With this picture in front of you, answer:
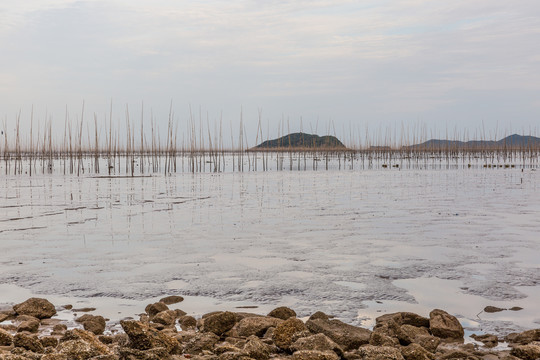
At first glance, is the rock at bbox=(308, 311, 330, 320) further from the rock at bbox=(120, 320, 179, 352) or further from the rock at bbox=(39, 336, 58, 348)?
the rock at bbox=(39, 336, 58, 348)

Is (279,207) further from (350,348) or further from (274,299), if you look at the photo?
(350,348)

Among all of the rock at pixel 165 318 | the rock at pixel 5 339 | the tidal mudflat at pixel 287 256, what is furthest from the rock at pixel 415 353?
the rock at pixel 5 339

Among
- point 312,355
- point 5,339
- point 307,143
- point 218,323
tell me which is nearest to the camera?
point 312,355

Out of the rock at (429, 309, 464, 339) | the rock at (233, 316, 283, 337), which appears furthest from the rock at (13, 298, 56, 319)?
the rock at (429, 309, 464, 339)

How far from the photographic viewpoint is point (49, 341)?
10.1ft

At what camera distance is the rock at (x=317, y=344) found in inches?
113

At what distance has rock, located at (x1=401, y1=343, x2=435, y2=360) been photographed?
2.76 metres

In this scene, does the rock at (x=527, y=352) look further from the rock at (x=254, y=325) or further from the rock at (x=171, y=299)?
the rock at (x=171, y=299)

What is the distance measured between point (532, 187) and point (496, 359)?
11925 millimetres

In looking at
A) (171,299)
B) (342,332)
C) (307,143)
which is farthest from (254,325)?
(307,143)

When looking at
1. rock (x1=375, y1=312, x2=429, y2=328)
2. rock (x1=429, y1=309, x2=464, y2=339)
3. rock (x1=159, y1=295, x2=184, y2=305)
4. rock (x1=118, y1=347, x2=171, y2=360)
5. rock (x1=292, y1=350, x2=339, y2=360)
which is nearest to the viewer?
rock (x1=118, y1=347, x2=171, y2=360)

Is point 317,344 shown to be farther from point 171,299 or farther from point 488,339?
point 171,299

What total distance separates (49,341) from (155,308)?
2.39 ft

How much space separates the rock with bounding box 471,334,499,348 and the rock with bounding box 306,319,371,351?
0.66 metres
